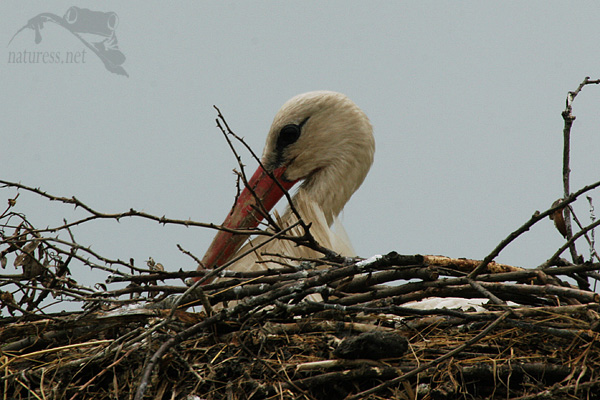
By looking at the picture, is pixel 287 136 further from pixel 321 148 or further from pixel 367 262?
pixel 367 262

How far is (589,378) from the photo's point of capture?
1787 mm

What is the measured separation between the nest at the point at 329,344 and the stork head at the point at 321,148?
5.52ft

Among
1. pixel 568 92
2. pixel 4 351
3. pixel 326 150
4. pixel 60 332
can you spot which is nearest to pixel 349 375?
pixel 60 332

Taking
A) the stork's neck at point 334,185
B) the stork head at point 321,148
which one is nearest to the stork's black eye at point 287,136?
the stork head at point 321,148

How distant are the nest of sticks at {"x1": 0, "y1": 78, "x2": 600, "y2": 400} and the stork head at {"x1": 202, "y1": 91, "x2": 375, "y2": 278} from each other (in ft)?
5.34

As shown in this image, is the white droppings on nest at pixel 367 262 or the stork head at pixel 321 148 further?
the stork head at pixel 321 148

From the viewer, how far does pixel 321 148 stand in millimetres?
3930

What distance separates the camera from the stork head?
12.8ft

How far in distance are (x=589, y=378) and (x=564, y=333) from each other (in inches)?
4.8

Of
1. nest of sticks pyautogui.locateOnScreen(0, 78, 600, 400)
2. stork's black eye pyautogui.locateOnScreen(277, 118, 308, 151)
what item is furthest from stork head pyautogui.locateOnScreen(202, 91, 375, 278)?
nest of sticks pyautogui.locateOnScreen(0, 78, 600, 400)

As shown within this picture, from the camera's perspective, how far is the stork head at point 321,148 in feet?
12.8

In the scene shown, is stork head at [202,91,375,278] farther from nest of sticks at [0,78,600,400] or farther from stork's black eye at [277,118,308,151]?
nest of sticks at [0,78,600,400]

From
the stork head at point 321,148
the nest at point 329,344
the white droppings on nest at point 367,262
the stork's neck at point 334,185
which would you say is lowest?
the nest at point 329,344

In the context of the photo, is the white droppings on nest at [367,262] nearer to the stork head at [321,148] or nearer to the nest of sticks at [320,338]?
the nest of sticks at [320,338]
